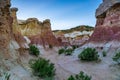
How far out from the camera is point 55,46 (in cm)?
3734

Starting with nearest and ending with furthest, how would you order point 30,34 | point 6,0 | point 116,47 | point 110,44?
point 6,0 → point 116,47 → point 110,44 → point 30,34

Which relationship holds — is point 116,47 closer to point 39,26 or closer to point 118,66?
point 118,66

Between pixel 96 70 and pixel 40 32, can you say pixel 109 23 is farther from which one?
pixel 40 32

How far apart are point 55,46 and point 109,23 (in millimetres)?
16436

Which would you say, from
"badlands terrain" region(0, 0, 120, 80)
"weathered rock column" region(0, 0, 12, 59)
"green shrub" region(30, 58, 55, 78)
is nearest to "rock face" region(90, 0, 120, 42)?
"badlands terrain" region(0, 0, 120, 80)

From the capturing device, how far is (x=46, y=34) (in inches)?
1459

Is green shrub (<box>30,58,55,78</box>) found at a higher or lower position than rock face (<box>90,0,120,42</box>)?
lower

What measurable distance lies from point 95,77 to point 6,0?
6697 mm

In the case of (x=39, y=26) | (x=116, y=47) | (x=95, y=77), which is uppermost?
(x=39, y=26)

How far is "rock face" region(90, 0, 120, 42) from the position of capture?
20.8 m

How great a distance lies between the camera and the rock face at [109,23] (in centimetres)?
2076

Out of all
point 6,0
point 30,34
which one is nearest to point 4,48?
point 6,0

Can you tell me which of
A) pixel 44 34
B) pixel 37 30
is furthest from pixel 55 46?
pixel 37 30

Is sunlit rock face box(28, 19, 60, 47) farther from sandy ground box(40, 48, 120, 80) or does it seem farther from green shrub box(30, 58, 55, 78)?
green shrub box(30, 58, 55, 78)
